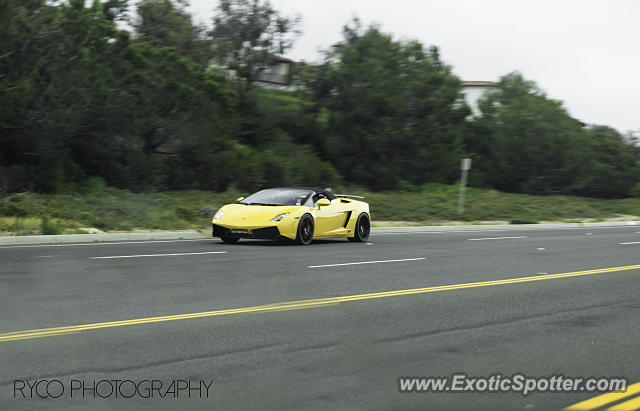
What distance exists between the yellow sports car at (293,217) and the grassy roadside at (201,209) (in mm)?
4430

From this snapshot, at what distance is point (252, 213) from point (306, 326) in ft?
31.0

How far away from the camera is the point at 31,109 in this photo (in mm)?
24672

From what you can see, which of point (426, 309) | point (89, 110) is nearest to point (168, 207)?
point (89, 110)

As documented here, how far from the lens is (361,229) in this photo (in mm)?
18906

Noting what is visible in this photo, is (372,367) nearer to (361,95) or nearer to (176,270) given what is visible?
(176,270)

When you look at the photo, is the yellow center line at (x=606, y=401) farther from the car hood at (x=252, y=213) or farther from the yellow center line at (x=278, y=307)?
the car hood at (x=252, y=213)

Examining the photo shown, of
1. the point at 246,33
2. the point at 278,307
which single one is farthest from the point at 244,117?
the point at 278,307

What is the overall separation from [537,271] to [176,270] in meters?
5.87

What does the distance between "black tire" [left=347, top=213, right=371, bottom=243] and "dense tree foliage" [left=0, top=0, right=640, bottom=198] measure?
11651 millimetres

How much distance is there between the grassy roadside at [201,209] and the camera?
2041 centimetres

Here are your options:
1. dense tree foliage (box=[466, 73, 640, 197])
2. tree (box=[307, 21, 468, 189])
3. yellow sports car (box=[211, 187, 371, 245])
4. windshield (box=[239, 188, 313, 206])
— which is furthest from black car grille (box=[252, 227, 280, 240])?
dense tree foliage (box=[466, 73, 640, 197])

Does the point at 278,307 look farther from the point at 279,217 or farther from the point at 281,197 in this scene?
the point at 281,197

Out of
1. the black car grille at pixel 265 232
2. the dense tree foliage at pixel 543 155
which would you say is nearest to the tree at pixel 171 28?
the dense tree foliage at pixel 543 155

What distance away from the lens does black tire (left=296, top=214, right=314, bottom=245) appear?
16.9 m
